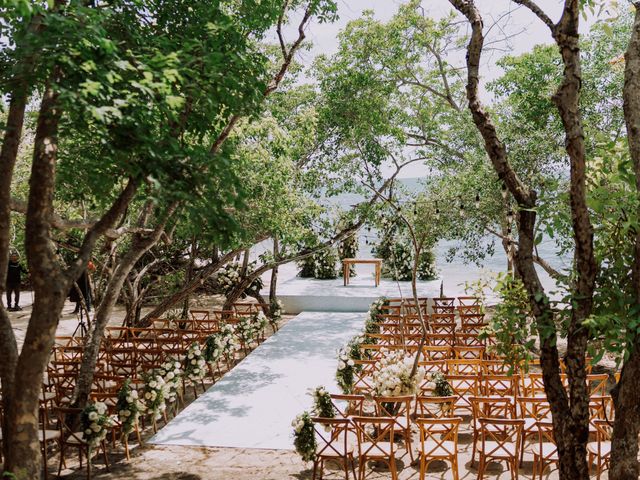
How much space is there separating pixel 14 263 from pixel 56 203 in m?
4.84

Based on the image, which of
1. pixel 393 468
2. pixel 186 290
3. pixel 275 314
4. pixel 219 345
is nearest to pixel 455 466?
pixel 393 468

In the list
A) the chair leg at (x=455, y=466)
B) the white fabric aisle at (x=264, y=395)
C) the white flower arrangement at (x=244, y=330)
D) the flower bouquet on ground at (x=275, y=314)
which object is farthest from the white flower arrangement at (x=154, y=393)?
the flower bouquet on ground at (x=275, y=314)

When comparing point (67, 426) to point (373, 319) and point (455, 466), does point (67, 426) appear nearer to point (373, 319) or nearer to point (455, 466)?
point (455, 466)

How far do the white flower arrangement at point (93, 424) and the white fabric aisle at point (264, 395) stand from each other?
1208 millimetres

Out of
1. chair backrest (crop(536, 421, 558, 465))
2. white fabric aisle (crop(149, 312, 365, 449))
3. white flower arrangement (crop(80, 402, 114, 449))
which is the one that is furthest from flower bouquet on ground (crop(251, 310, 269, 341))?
chair backrest (crop(536, 421, 558, 465))

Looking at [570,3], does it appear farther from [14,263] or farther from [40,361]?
[14,263]

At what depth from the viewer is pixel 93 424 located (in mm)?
6656

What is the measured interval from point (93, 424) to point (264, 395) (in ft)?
10.9

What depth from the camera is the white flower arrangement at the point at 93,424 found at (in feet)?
21.9

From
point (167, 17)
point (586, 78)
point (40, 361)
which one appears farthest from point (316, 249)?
point (40, 361)

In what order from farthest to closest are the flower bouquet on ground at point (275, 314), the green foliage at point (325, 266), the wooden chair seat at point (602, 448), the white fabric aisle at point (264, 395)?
the green foliage at point (325, 266), the flower bouquet on ground at point (275, 314), the white fabric aisle at point (264, 395), the wooden chair seat at point (602, 448)

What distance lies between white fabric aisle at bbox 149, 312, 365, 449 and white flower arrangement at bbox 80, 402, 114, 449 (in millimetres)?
1208

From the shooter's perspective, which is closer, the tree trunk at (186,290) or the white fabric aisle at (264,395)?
the white fabric aisle at (264,395)

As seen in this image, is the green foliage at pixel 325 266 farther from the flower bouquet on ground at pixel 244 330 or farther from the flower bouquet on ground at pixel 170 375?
the flower bouquet on ground at pixel 170 375
